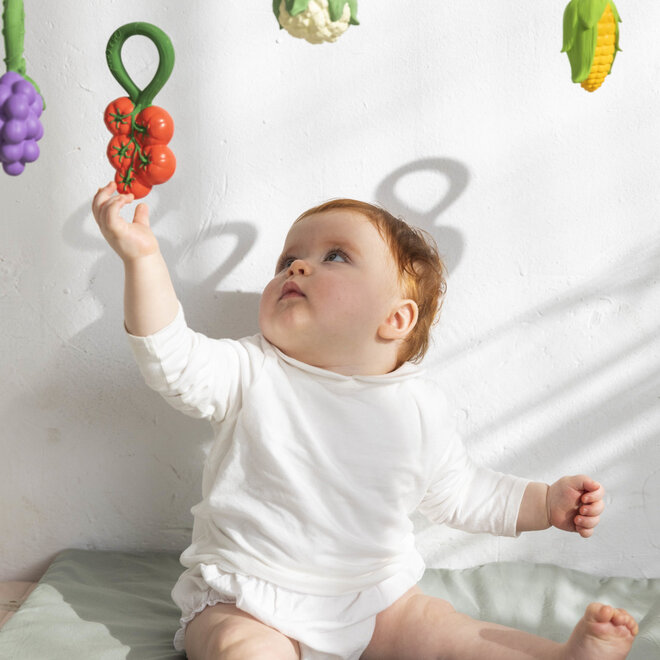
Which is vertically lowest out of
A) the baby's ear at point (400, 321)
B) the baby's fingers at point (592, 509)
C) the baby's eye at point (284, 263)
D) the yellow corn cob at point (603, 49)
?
the baby's fingers at point (592, 509)

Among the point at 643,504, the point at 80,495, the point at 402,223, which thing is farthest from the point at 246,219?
the point at 643,504

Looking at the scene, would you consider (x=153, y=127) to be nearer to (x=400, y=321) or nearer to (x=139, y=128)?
(x=139, y=128)

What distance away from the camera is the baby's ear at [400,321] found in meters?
1.05

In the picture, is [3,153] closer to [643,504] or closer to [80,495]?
[80,495]

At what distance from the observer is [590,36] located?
80cm

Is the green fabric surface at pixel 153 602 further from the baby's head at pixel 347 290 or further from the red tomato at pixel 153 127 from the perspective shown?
the red tomato at pixel 153 127

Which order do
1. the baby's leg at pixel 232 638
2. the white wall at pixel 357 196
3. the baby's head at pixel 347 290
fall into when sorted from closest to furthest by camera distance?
the baby's leg at pixel 232 638, the baby's head at pixel 347 290, the white wall at pixel 357 196

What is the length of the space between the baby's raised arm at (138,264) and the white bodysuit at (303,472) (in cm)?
7

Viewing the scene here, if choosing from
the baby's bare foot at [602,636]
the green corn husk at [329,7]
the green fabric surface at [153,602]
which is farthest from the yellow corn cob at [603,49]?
the green fabric surface at [153,602]

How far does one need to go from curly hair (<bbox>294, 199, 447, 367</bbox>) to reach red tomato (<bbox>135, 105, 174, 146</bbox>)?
0.32 meters

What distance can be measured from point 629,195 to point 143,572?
849mm

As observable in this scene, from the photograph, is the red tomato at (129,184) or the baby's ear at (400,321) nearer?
the red tomato at (129,184)

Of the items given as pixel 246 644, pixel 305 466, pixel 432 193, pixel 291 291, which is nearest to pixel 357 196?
pixel 432 193

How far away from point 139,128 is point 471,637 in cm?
66
